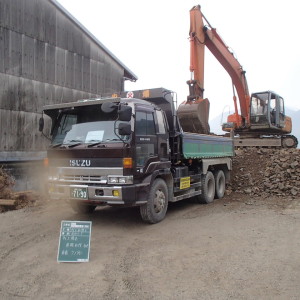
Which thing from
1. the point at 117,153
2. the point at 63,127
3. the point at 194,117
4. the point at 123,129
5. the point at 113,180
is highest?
the point at 194,117

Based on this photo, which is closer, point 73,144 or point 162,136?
point 73,144

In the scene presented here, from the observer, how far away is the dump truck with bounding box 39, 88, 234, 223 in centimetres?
611

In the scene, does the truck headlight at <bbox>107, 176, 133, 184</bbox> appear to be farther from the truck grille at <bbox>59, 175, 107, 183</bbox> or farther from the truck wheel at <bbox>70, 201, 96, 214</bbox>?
the truck wheel at <bbox>70, 201, 96, 214</bbox>

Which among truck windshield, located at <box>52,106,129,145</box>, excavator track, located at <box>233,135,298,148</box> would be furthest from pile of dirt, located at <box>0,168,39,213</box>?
excavator track, located at <box>233,135,298,148</box>

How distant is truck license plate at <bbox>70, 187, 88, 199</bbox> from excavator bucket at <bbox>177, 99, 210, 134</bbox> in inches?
197

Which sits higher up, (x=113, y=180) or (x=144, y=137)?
(x=144, y=137)

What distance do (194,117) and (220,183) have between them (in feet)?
7.48

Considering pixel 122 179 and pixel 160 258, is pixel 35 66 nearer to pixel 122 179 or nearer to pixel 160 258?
pixel 122 179

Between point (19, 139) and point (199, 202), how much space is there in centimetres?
682

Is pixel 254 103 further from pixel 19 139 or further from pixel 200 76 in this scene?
pixel 19 139

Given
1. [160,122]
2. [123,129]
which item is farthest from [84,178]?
[160,122]

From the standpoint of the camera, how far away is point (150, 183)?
6.65 meters

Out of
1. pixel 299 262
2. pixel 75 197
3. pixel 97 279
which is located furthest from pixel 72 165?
pixel 299 262

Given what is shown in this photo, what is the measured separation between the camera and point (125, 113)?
6141 millimetres
